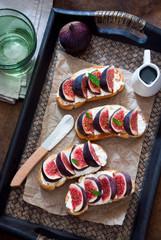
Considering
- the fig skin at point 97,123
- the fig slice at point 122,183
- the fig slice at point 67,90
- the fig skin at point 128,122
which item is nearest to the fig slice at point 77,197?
the fig slice at point 122,183

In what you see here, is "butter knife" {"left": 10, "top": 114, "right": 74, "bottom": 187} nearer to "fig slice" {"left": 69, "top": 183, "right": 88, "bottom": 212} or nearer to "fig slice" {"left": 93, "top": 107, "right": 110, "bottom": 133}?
"fig slice" {"left": 93, "top": 107, "right": 110, "bottom": 133}

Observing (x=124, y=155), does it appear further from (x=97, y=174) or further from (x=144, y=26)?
(x=144, y=26)

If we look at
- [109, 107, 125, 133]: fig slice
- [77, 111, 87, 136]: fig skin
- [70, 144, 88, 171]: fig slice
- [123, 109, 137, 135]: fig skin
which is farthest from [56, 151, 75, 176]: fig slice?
[123, 109, 137, 135]: fig skin

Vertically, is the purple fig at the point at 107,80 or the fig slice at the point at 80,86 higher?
the purple fig at the point at 107,80

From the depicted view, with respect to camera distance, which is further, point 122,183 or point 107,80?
point 107,80

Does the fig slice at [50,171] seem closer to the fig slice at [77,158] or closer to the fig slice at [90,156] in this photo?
the fig slice at [77,158]

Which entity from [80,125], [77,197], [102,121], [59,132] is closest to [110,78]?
[102,121]

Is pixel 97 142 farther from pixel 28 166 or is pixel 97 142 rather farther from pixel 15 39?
pixel 15 39
